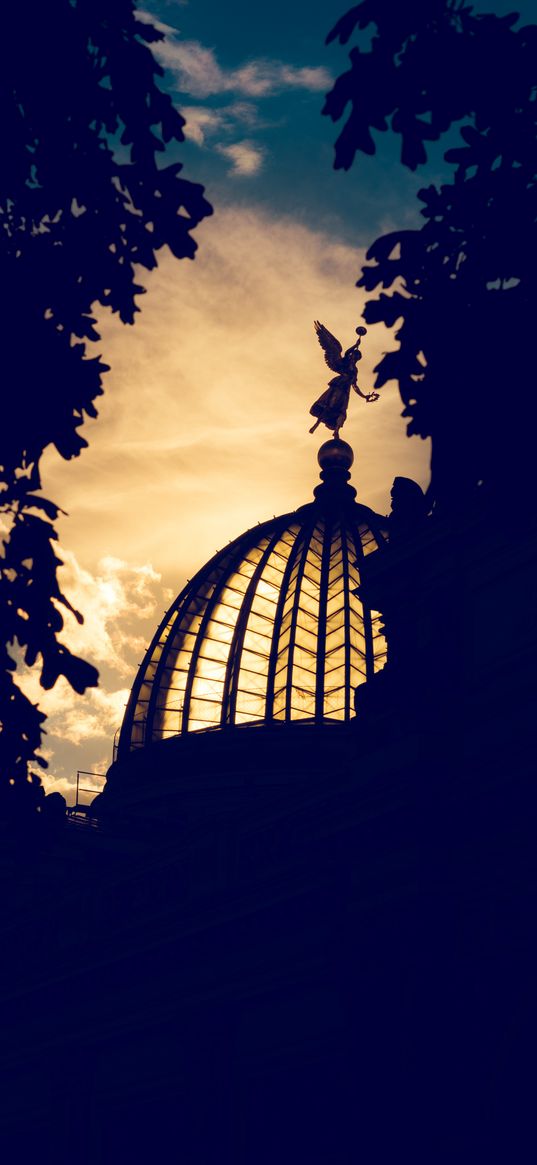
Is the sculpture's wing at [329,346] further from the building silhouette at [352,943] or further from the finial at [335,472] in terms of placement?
the building silhouette at [352,943]

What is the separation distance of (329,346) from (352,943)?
3708 cm

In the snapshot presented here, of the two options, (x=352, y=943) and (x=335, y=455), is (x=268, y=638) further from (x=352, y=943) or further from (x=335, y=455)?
(x=352, y=943)

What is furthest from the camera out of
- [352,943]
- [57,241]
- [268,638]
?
[268,638]

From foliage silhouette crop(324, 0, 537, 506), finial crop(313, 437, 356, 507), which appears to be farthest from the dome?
foliage silhouette crop(324, 0, 537, 506)

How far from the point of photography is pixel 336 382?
186 feet

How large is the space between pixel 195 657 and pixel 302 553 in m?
4.99

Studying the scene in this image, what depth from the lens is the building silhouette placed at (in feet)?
63.5

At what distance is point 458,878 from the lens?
19984 millimetres

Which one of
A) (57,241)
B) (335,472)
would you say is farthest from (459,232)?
(335,472)

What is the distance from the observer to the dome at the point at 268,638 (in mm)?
46156

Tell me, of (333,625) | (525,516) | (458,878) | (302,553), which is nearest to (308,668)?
(333,625)

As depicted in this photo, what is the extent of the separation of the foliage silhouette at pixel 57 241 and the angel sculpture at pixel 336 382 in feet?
148

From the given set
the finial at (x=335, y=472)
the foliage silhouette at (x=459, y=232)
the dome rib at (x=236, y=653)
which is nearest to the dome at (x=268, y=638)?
the dome rib at (x=236, y=653)

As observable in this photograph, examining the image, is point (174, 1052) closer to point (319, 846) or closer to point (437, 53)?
point (319, 846)
